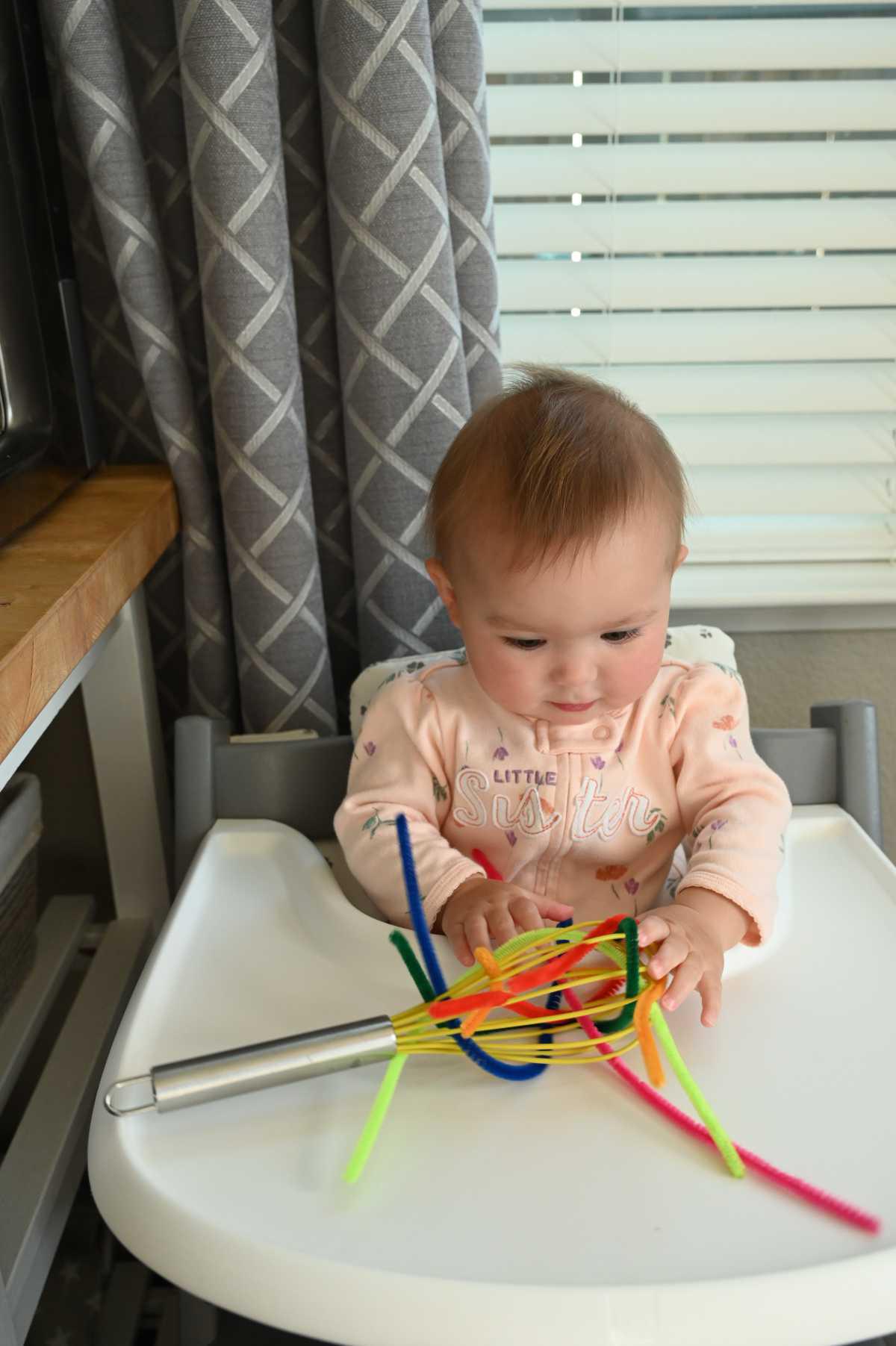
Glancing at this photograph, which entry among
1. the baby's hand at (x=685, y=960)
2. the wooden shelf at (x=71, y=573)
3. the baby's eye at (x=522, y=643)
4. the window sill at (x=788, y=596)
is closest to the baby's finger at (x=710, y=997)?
the baby's hand at (x=685, y=960)

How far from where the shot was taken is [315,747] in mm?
885

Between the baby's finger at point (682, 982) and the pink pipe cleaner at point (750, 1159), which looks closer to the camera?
the pink pipe cleaner at point (750, 1159)

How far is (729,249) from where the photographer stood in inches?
42.0

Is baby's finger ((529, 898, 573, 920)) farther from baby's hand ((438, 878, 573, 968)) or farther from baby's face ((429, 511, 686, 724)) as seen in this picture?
baby's face ((429, 511, 686, 724))

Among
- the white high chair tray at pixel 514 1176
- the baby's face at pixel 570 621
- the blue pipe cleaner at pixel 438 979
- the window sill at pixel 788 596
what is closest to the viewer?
the white high chair tray at pixel 514 1176

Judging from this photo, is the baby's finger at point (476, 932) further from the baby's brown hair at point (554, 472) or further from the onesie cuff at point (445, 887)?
the baby's brown hair at point (554, 472)

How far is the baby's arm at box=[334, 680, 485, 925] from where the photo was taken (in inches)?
29.9

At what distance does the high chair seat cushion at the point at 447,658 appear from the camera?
2.94ft

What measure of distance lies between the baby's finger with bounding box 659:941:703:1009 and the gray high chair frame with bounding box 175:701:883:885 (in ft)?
0.90

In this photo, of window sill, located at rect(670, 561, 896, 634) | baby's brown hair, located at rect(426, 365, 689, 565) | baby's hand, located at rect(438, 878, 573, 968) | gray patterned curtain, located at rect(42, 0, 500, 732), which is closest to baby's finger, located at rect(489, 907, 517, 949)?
baby's hand, located at rect(438, 878, 573, 968)

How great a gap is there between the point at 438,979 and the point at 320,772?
0.27 meters

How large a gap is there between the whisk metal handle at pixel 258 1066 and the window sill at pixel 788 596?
669 millimetres

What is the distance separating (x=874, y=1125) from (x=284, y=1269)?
11.9 inches

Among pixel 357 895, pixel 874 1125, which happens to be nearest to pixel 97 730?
pixel 357 895
